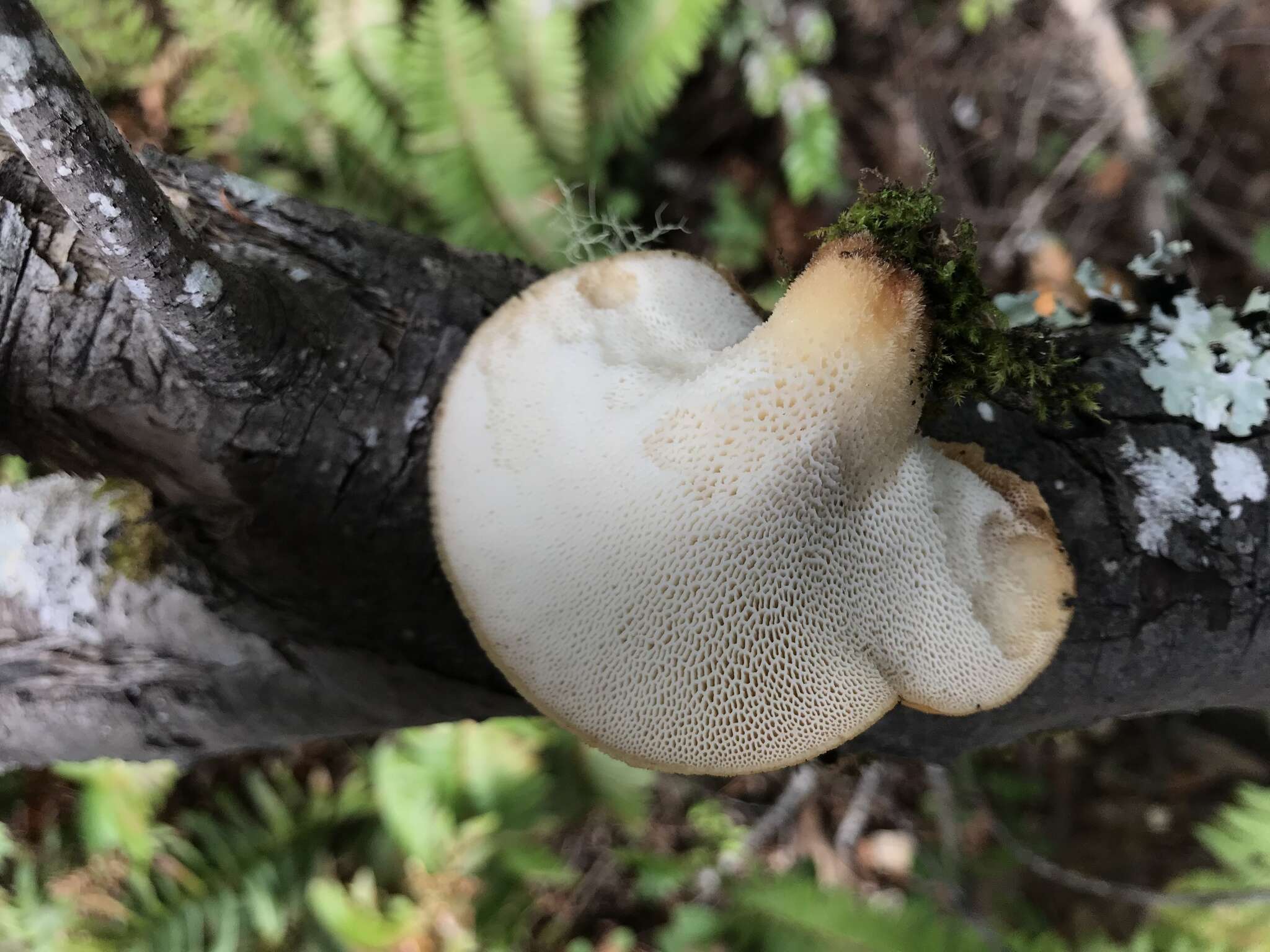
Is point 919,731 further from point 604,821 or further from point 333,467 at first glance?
point 604,821

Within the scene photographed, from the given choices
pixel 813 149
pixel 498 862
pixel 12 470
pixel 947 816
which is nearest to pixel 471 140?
pixel 813 149

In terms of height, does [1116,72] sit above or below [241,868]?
above

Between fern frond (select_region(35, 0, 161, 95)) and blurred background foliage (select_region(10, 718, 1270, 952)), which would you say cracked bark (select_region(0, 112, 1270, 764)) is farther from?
fern frond (select_region(35, 0, 161, 95))

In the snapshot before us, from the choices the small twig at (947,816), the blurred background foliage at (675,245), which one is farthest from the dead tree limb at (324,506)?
the small twig at (947,816)

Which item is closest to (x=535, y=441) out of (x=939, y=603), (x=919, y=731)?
(x=939, y=603)

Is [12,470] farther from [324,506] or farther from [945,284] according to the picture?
[945,284]
